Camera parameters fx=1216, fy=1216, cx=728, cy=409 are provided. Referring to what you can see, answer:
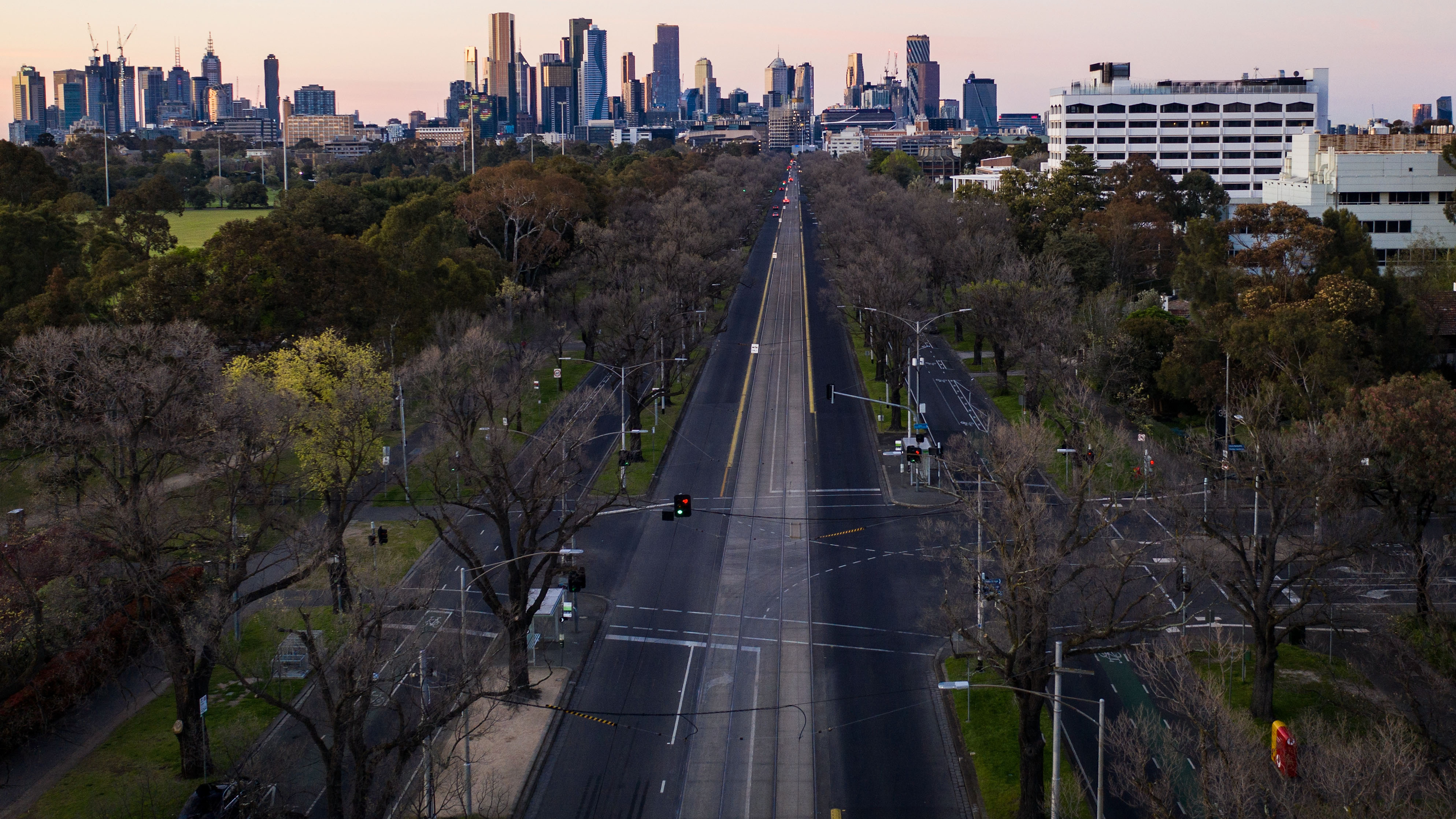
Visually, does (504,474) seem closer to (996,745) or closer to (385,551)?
(385,551)

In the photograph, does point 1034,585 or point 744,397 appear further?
point 744,397

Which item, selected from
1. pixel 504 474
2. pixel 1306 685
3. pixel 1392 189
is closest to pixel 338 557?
pixel 504 474

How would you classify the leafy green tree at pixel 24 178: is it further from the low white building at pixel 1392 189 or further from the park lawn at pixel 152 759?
the low white building at pixel 1392 189

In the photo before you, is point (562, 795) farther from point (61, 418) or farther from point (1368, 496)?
point (61, 418)

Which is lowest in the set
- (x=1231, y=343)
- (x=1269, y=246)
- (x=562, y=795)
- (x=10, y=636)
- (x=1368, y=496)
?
(x=562, y=795)

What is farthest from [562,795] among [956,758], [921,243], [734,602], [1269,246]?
[921,243]
